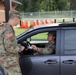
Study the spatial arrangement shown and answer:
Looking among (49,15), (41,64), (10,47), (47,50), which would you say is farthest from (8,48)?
(49,15)

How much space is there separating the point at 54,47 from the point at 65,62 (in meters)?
0.35

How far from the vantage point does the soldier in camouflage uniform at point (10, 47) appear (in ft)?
14.0

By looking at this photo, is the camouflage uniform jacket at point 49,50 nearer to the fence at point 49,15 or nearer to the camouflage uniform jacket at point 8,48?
the camouflage uniform jacket at point 8,48

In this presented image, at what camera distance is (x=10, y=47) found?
4.27 meters

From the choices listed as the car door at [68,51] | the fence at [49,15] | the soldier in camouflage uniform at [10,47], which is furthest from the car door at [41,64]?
the fence at [49,15]

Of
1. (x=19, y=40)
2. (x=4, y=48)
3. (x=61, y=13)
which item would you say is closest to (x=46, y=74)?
(x=19, y=40)

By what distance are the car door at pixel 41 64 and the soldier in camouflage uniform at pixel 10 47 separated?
29.1 inches

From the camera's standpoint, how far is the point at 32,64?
5.11m

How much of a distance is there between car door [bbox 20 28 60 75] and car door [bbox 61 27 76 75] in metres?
0.09

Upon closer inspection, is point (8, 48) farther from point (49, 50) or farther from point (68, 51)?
point (68, 51)

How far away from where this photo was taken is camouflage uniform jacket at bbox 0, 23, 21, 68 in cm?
427

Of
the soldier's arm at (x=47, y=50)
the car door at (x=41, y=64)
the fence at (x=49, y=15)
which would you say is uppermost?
the soldier's arm at (x=47, y=50)

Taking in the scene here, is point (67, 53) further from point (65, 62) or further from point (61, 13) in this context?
point (61, 13)

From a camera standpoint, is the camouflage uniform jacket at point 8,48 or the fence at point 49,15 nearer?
the camouflage uniform jacket at point 8,48
